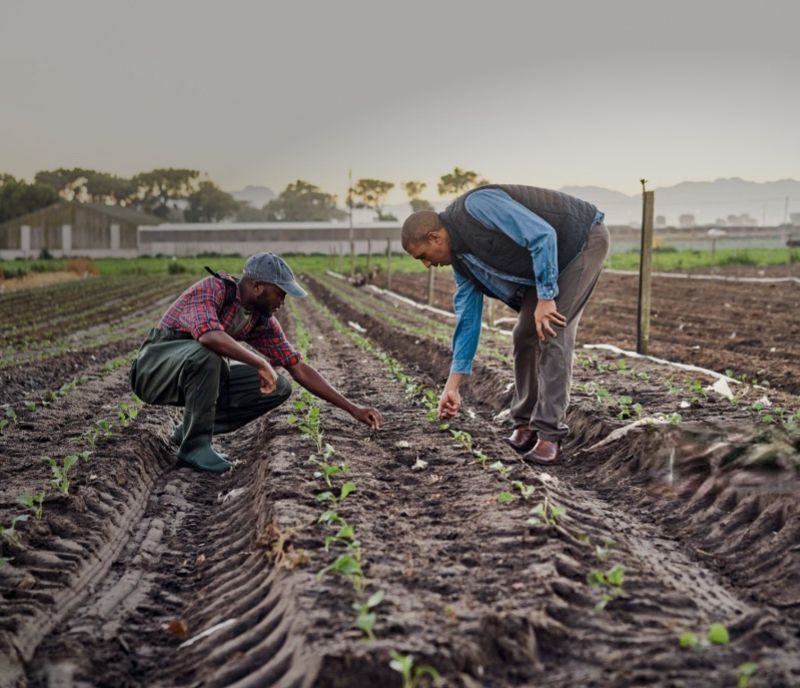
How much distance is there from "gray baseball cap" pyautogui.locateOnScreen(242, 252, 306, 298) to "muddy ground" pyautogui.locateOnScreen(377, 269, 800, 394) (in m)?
5.64

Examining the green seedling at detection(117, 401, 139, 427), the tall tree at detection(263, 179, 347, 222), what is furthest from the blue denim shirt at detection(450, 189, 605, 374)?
the tall tree at detection(263, 179, 347, 222)

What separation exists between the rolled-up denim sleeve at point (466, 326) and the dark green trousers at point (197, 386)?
1.38 meters

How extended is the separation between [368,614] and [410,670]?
0.97ft

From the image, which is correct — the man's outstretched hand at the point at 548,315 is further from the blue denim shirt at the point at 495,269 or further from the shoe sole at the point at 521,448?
the shoe sole at the point at 521,448

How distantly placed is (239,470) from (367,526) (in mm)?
2452

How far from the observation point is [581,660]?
300 cm

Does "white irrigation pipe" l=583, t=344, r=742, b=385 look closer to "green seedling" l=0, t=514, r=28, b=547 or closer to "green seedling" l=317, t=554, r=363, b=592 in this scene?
"green seedling" l=317, t=554, r=363, b=592

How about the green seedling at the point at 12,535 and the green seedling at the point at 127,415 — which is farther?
the green seedling at the point at 127,415

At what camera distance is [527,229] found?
5.18 meters

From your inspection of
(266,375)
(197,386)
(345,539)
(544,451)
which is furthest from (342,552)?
(197,386)

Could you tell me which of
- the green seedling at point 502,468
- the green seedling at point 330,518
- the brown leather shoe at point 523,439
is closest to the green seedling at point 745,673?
the green seedling at point 330,518

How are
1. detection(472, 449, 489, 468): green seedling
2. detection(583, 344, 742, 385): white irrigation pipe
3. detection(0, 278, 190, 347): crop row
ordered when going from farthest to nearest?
detection(0, 278, 190, 347): crop row < detection(583, 344, 742, 385): white irrigation pipe < detection(472, 449, 489, 468): green seedling

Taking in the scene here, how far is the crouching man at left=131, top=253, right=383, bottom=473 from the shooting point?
5641mm

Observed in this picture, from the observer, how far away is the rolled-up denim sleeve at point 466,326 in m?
5.71
